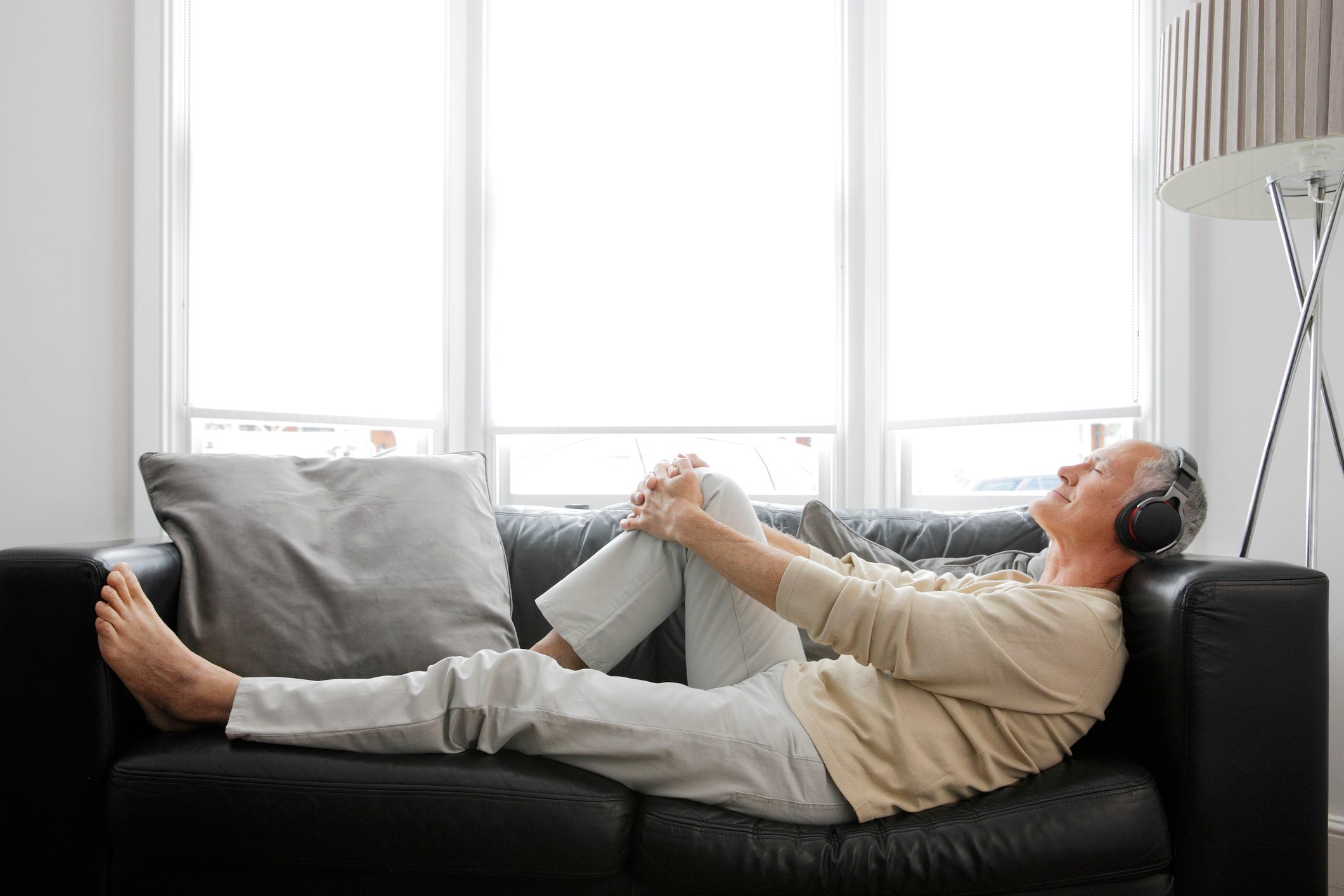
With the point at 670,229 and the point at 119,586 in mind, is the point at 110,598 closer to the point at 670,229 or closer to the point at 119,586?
the point at 119,586

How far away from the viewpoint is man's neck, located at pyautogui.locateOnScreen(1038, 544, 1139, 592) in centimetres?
144

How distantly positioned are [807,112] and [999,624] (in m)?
2.23

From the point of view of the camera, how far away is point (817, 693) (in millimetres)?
1366

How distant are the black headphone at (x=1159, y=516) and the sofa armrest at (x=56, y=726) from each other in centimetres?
171

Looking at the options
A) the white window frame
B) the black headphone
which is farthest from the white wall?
the black headphone

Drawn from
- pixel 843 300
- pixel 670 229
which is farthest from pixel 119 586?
pixel 843 300

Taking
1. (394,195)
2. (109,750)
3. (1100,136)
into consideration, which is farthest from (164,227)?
(1100,136)

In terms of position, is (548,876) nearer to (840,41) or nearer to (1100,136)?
(1100,136)

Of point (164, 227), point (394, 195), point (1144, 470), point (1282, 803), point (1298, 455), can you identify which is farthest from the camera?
point (394, 195)

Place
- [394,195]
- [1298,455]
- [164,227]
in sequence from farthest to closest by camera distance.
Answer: [394,195], [164,227], [1298,455]

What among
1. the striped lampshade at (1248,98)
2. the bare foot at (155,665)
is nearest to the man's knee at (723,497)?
the bare foot at (155,665)

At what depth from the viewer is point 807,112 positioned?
292cm

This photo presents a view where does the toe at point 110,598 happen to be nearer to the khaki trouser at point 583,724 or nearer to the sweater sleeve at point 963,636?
the khaki trouser at point 583,724

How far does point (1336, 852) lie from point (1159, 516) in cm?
136
